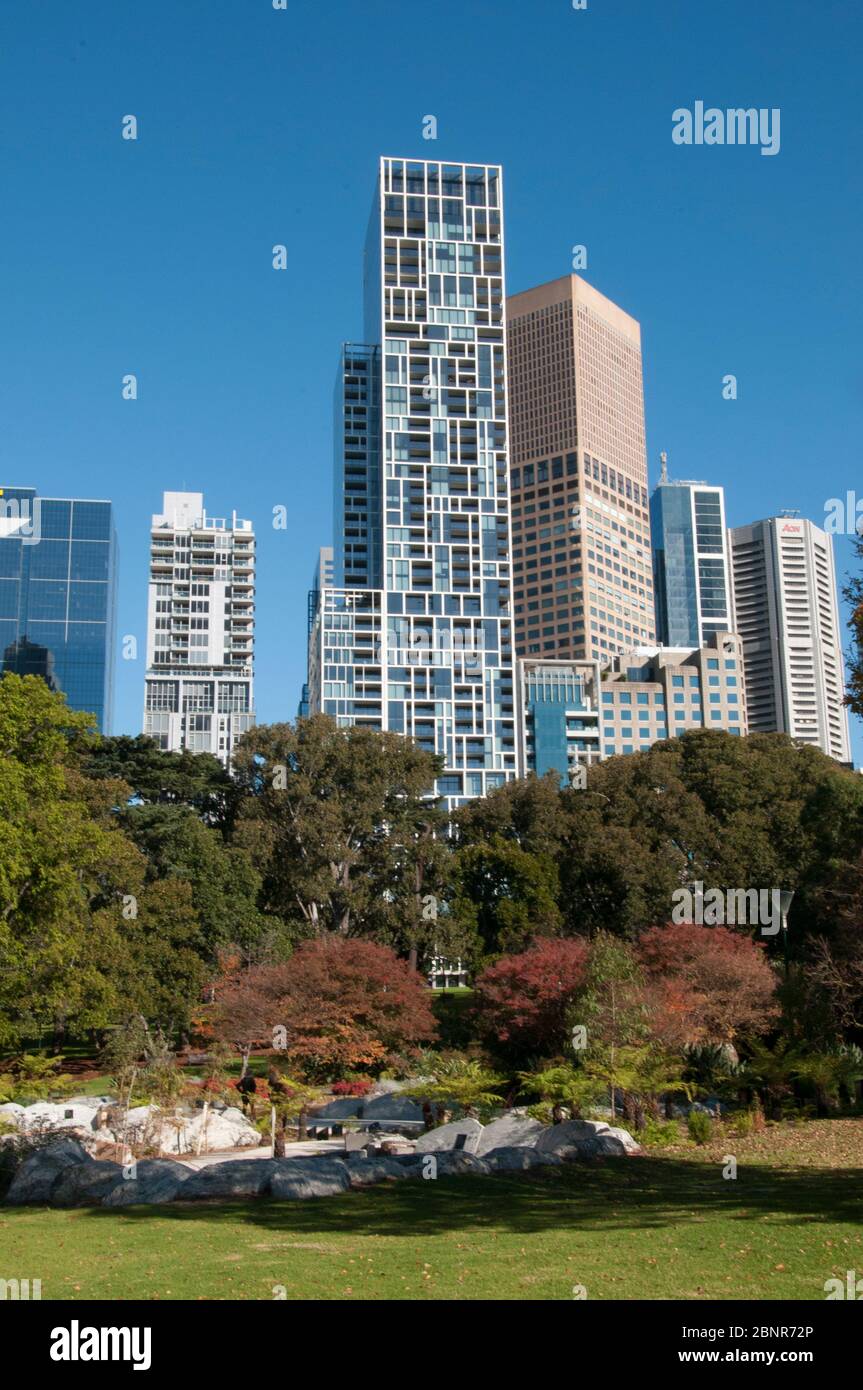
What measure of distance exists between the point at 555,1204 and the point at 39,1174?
744cm

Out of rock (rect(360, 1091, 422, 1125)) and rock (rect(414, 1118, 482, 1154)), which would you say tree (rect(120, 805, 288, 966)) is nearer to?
rock (rect(360, 1091, 422, 1125))

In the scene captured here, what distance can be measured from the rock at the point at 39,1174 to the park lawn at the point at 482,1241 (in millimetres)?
717

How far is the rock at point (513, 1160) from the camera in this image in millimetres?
19609

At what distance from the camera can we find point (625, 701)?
500 feet

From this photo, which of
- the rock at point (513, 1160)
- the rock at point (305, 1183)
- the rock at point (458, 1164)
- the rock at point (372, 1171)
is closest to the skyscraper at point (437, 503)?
the rock at point (513, 1160)

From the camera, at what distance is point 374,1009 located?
3338cm

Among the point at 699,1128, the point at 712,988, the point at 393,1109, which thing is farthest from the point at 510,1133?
the point at 712,988

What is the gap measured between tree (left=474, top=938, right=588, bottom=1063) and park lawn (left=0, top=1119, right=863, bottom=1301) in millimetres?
11845

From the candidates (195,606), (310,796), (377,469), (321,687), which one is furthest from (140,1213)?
(195,606)

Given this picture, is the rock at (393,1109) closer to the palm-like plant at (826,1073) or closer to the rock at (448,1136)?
the rock at (448,1136)

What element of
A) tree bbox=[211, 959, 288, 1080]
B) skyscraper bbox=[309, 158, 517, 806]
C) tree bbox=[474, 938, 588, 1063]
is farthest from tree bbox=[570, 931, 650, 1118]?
skyscraper bbox=[309, 158, 517, 806]

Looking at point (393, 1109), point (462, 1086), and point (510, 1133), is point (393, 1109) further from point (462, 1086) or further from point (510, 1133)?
point (510, 1133)

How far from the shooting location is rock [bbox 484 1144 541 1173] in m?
19.6
